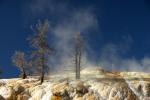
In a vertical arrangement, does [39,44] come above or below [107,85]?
above

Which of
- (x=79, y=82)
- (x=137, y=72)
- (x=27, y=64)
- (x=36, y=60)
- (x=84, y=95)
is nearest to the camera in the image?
(x=84, y=95)

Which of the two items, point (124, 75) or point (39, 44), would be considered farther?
point (124, 75)

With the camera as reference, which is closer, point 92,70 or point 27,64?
point 27,64

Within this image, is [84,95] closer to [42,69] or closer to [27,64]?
[42,69]

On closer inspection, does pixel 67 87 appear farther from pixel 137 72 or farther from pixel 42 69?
pixel 137 72

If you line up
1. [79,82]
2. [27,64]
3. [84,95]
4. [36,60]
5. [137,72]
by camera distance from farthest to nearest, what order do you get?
[137,72]
[27,64]
[36,60]
[79,82]
[84,95]

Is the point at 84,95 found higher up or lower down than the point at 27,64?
lower down

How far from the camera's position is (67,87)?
96062mm

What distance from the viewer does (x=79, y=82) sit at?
331 feet

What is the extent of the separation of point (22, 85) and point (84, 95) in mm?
14805

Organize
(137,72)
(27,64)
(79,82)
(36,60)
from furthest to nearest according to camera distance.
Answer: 1. (137,72)
2. (27,64)
3. (36,60)
4. (79,82)

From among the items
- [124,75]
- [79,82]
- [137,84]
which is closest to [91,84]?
[79,82]

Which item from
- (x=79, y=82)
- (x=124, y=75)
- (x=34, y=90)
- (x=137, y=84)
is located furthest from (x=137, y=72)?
(x=34, y=90)

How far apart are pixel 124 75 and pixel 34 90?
33019 mm
